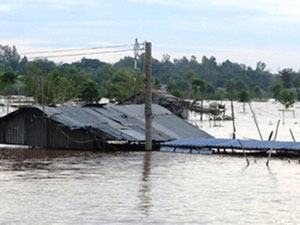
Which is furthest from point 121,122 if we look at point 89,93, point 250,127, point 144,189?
point 89,93

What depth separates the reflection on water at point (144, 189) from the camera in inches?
620

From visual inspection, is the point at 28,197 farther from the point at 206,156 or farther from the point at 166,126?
the point at 166,126

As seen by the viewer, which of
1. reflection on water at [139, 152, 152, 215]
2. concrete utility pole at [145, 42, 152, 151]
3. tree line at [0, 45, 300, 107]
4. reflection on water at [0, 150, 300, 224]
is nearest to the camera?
reflection on water at [0, 150, 300, 224]

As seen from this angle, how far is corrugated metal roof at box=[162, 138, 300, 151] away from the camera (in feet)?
87.8

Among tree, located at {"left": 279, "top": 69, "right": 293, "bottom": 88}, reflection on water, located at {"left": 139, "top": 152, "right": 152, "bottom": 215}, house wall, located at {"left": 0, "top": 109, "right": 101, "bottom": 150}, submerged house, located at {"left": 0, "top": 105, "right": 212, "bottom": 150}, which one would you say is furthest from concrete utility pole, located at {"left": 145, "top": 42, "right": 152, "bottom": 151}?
tree, located at {"left": 279, "top": 69, "right": 293, "bottom": 88}

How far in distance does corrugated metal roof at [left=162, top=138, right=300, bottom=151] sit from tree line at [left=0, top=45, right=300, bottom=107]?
21.4ft

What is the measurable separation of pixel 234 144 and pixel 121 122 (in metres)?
5.13

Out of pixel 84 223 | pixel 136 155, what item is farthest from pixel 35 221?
pixel 136 155

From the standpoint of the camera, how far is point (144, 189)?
1978 cm

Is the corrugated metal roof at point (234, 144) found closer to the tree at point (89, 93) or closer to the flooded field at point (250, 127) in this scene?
the flooded field at point (250, 127)

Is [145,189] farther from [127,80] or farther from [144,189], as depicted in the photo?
[127,80]

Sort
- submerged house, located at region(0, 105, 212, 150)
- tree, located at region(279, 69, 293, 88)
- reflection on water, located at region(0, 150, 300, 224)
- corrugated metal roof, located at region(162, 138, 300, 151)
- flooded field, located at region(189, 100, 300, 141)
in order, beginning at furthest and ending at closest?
tree, located at region(279, 69, 293, 88)
flooded field, located at region(189, 100, 300, 141)
submerged house, located at region(0, 105, 212, 150)
corrugated metal roof, located at region(162, 138, 300, 151)
reflection on water, located at region(0, 150, 300, 224)

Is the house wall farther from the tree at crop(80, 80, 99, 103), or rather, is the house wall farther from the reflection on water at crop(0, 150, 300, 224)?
the tree at crop(80, 80, 99, 103)

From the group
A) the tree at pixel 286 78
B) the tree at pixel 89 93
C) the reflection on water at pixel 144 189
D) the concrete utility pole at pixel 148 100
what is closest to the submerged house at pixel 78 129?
the concrete utility pole at pixel 148 100
